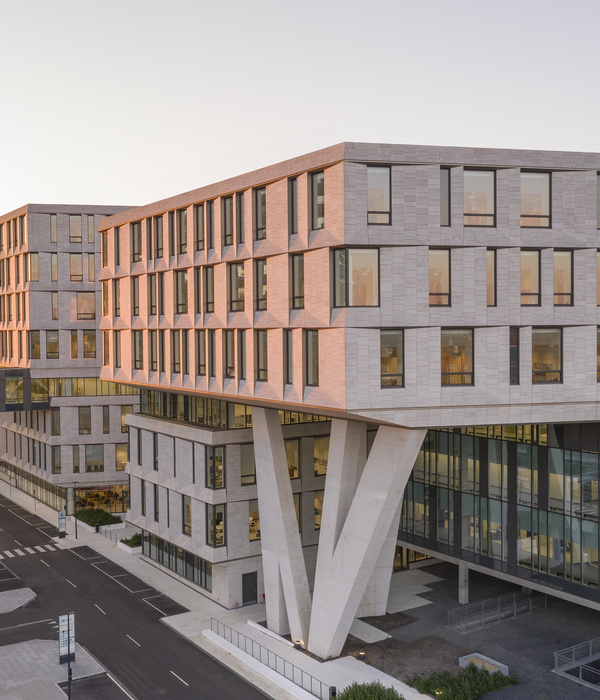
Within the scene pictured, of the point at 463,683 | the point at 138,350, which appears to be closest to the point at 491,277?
the point at 463,683

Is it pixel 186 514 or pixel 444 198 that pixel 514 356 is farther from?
pixel 186 514

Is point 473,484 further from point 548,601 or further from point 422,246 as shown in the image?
point 422,246

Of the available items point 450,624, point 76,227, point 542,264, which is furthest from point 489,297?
point 76,227

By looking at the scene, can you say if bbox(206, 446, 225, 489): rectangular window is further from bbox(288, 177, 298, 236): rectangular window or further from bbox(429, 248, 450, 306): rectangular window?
bbox(429, 248, 450, 306): rectangular window

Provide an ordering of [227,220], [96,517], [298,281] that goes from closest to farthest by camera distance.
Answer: [298,281] → [227,220] → [96,517]

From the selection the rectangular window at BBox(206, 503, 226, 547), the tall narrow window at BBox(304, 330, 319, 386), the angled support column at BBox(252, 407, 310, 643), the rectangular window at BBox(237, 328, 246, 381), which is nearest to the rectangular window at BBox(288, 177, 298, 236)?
the tall narrow window at BBox(304, 330, 319, 386)

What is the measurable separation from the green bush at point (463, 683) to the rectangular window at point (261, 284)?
19.5 meters

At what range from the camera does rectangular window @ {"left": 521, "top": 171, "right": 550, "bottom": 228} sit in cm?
3444

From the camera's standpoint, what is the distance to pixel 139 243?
169 feet

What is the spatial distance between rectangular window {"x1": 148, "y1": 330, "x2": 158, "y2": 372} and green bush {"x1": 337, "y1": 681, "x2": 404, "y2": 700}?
23576 mm

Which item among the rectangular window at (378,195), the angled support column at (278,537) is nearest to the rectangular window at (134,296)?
the angled support column at (278,537)

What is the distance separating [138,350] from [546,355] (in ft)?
90.1

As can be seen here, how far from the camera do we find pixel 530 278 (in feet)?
114

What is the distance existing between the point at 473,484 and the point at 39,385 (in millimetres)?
46204
